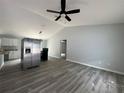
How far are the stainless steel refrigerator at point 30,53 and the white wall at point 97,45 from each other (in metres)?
2.93

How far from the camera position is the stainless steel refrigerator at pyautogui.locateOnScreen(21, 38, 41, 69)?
164 inches

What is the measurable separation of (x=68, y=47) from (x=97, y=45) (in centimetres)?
246

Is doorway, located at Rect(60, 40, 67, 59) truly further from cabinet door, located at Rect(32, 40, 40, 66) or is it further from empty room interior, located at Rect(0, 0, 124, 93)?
cabinet door, located at Rect(32, 40, 40, 66)

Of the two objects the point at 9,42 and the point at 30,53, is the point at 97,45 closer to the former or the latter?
the point at 30,53

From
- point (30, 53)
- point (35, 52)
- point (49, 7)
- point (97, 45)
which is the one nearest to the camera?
point (49, 7)

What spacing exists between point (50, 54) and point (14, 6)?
236 inches

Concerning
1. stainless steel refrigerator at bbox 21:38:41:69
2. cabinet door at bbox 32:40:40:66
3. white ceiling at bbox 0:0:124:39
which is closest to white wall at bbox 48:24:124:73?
white ceiling at bbox 0:0:124:39

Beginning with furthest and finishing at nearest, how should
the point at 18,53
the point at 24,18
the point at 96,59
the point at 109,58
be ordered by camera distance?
the point at 18,53 < the point at 96,59 < the point at 109,58 < the point at 24,18

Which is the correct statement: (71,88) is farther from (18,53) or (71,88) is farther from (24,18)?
(18,53)

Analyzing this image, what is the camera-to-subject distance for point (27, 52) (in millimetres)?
4324

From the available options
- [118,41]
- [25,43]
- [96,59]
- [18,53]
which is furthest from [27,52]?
[118,41]

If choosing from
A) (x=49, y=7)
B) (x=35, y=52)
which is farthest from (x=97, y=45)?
(x=35, y=52)

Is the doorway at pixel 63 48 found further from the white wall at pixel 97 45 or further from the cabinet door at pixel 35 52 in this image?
the cabinet door at pixel 35 52

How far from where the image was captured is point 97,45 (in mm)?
5051
